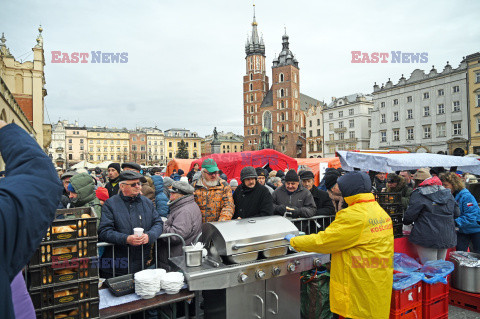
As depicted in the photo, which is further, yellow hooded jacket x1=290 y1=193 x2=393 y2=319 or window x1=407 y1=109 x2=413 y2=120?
window x1=407 y1=109 x2=413 y2=120

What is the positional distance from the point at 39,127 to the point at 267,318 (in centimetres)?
3306

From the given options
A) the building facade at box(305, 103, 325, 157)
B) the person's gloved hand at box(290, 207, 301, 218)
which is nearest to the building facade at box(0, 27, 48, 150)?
the person's gloved hand at box(290, 207, 301, 218)

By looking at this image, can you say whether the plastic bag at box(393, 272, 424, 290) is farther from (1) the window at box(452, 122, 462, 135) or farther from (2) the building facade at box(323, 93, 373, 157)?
(2) the building facade at box(323, 93, 373, 157)

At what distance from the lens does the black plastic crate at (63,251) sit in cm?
239

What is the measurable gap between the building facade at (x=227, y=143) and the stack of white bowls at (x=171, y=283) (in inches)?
3990

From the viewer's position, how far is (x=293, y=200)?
5434 mm

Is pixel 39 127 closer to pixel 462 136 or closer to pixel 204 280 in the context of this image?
pixel 204 280

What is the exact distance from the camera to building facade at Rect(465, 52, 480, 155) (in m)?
35.1

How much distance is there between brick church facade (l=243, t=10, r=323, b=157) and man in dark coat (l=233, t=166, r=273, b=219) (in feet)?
191

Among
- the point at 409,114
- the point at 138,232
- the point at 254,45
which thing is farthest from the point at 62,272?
the point at 254,45

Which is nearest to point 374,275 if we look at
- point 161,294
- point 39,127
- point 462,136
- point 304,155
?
point 161,294

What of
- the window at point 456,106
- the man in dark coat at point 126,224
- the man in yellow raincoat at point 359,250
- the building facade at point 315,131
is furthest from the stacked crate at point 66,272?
the building facade at point 315,131

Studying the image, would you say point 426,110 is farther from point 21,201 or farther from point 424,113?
point 21,201

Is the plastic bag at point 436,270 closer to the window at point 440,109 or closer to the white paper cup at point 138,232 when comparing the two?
the white paper cup at point 138,232
